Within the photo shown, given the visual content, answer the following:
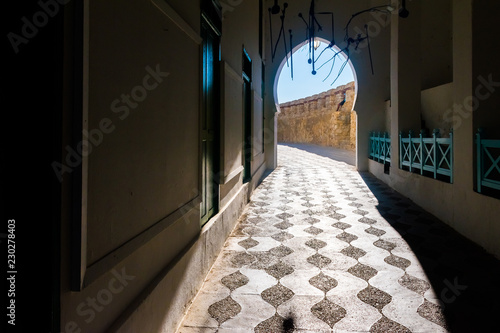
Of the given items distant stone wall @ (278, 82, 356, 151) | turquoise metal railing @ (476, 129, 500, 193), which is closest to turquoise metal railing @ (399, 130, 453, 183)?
turquoise metal railing @ (476, 129, 500, 193)

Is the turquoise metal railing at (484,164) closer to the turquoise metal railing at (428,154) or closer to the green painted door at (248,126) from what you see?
the turquoise metal railing at (428,154)

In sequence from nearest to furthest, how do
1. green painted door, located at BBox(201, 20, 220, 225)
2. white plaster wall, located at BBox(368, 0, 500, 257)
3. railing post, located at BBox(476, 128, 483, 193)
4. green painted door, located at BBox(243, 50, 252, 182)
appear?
1. green painted door, located at BBox(201, 20, 220, 225)
2. white plaster wall, located at BBox(368, 0, 500, 257)
3. railing post, located at BBox(476, 128, 483, 193)
4. green painted door, located at BBox(243, 50, 252, 182)

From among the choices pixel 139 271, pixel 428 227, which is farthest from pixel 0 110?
pixel 428 227

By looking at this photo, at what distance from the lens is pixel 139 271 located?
54.6 inches

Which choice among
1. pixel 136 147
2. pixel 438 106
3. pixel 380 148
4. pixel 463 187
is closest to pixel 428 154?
pixel 463 187

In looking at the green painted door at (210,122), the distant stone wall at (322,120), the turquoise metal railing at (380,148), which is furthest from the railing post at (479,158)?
the distant stone wall at (322,120)

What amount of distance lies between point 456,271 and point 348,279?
87cm

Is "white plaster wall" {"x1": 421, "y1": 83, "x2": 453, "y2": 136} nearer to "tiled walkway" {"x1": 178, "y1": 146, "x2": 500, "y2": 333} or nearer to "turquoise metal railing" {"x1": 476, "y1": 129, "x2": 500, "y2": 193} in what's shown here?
"tiled walkway" {"x1": 178, "y1": 146, "x2": 500, "y2": 333}

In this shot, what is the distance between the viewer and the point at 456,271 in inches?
93.7

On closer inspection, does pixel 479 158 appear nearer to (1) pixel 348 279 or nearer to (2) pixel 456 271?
(2) pixel 456 271

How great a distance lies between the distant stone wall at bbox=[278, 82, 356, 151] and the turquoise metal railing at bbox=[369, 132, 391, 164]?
8.79 meters

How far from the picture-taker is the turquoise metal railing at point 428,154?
390 centimetres

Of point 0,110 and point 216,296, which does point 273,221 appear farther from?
point 0,110

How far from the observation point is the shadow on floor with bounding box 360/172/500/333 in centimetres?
177
